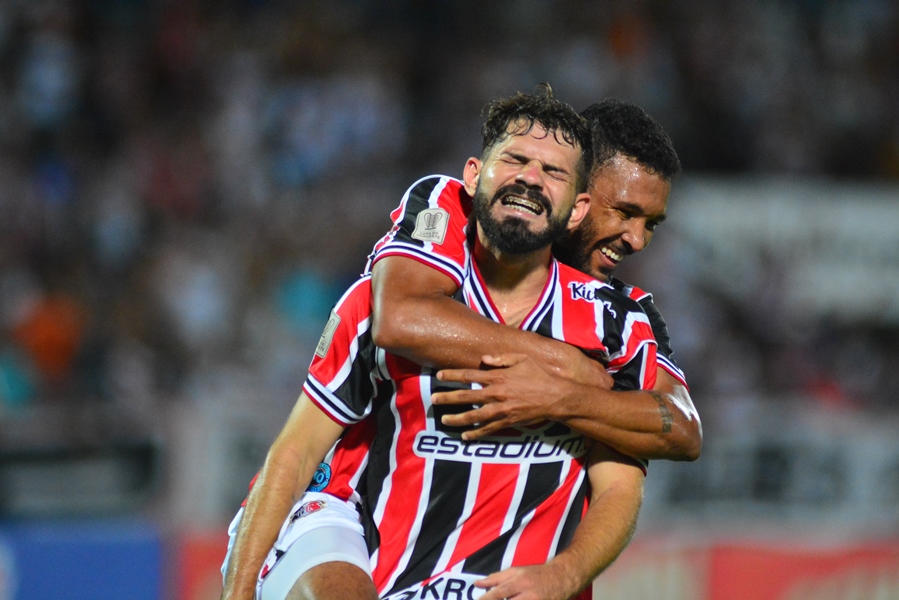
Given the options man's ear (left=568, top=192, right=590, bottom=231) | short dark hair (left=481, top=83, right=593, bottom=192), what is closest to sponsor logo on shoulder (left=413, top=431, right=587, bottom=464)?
man's ear (left=568, top=192, right=590, bottom=231)

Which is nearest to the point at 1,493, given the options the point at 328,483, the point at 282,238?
the point at 282,238

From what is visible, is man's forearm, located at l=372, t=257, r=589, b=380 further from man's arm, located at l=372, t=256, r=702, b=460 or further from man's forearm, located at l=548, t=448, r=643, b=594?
man's forearm, located at l=548, t=448, r=643, b=594

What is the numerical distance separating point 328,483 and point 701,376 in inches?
286

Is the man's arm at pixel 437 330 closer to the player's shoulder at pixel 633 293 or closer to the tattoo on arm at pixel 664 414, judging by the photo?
the tattoo on arm at pixel 664 414

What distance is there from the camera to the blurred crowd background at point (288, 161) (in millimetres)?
9492

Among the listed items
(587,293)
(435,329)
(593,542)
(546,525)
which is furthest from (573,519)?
(435,329)

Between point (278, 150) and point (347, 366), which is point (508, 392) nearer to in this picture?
point (347, 366)

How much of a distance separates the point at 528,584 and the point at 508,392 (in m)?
0.52

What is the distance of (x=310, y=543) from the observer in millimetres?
3494

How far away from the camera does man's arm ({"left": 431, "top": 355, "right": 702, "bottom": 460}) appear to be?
11.2 feet

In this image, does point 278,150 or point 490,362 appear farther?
point 278,150

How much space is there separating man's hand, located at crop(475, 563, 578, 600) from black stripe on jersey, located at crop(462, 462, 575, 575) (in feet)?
0.61

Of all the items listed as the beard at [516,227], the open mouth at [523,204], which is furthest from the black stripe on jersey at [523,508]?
the open mouth at [523,204]

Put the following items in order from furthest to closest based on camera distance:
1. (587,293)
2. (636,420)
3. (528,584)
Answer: (587,293)
(636,420)
(528,584)
